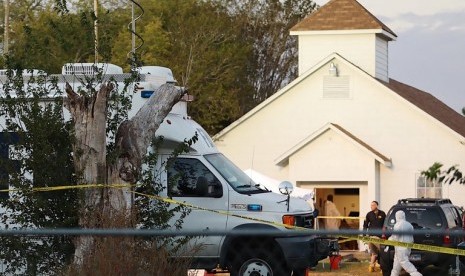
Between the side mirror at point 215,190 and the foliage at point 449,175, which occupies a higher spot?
the side mirror at point 215,190

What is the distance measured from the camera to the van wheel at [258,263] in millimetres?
16453

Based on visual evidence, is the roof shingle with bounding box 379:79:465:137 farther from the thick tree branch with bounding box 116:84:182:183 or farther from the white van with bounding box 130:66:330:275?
the thick tree branch with bounding box 116:84:182:183


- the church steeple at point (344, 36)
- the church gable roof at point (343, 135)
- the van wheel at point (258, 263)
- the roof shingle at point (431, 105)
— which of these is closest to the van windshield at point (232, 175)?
the van wheel at point (258, 263)

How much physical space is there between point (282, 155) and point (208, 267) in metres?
24.8

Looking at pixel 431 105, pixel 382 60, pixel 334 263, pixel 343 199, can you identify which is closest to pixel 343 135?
pixel 343 199

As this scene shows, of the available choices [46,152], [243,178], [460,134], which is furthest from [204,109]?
[46,152]

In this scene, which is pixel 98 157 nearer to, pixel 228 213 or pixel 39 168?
pixel 39 168

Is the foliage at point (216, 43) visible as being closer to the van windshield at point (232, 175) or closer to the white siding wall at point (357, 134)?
the white siding wall at point (357, 134)

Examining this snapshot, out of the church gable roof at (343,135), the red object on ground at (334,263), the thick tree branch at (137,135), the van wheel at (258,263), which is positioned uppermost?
the church gable roof at (343,135)

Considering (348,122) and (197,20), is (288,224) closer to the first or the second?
(348,122)

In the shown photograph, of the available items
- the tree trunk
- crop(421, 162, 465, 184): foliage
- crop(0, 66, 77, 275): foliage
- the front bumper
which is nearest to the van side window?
the front bumper

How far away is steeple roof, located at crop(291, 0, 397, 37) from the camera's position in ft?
148

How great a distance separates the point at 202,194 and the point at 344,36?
1134 inches

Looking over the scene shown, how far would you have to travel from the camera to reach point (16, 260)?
1295 centimetres
